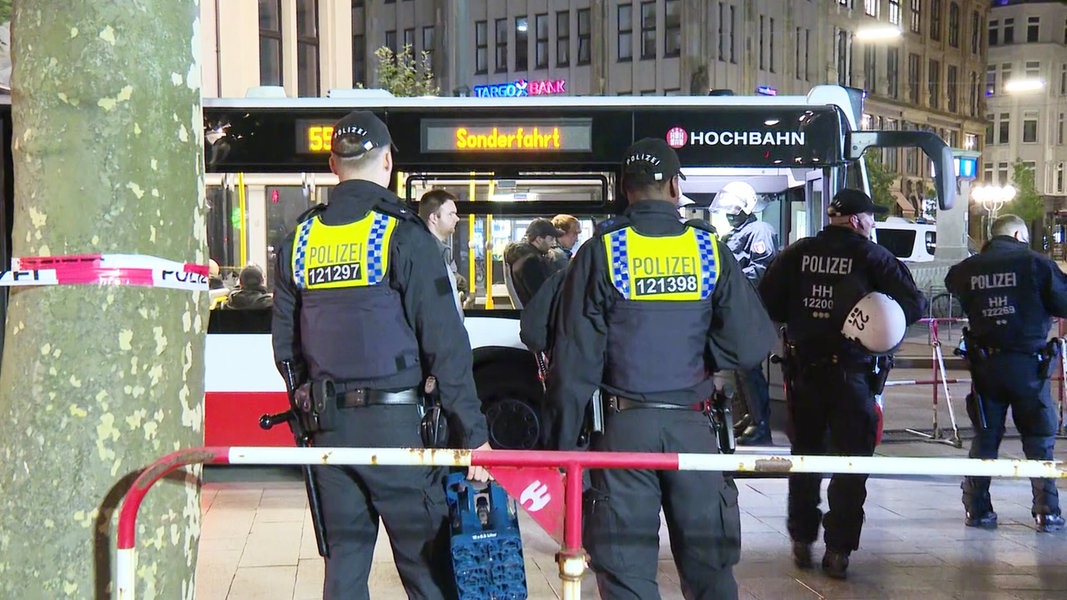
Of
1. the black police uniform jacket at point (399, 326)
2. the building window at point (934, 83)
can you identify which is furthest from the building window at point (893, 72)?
the black police uniform jacket at point (399, 326)

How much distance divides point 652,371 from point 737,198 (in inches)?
204

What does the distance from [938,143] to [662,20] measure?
137 feet

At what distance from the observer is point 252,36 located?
72.9 feet

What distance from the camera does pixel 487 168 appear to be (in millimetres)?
8117

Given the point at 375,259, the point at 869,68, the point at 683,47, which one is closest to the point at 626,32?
the point at 683,47

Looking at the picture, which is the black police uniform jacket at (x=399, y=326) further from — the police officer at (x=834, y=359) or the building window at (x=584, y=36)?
the building window at (x=584, y=36)

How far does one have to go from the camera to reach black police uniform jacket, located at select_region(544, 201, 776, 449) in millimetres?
4047

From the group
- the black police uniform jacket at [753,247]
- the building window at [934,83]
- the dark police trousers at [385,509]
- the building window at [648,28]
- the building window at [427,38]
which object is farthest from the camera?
the building window at [934,83]

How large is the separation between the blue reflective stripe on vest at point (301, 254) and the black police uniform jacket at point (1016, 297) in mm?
4526

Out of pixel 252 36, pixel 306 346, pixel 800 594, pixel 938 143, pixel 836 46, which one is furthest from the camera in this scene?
pixel 836 46

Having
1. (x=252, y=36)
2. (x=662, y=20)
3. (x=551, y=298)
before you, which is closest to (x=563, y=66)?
(x=662, y=20)

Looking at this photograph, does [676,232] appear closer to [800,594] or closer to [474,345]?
[800,594]

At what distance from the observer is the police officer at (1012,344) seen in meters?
6.70

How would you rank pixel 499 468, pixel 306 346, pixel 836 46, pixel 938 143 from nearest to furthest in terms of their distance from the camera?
1. pixel 499 468
2. pixel 306 346
3. pixel 938 143
4. pixel 836 46
